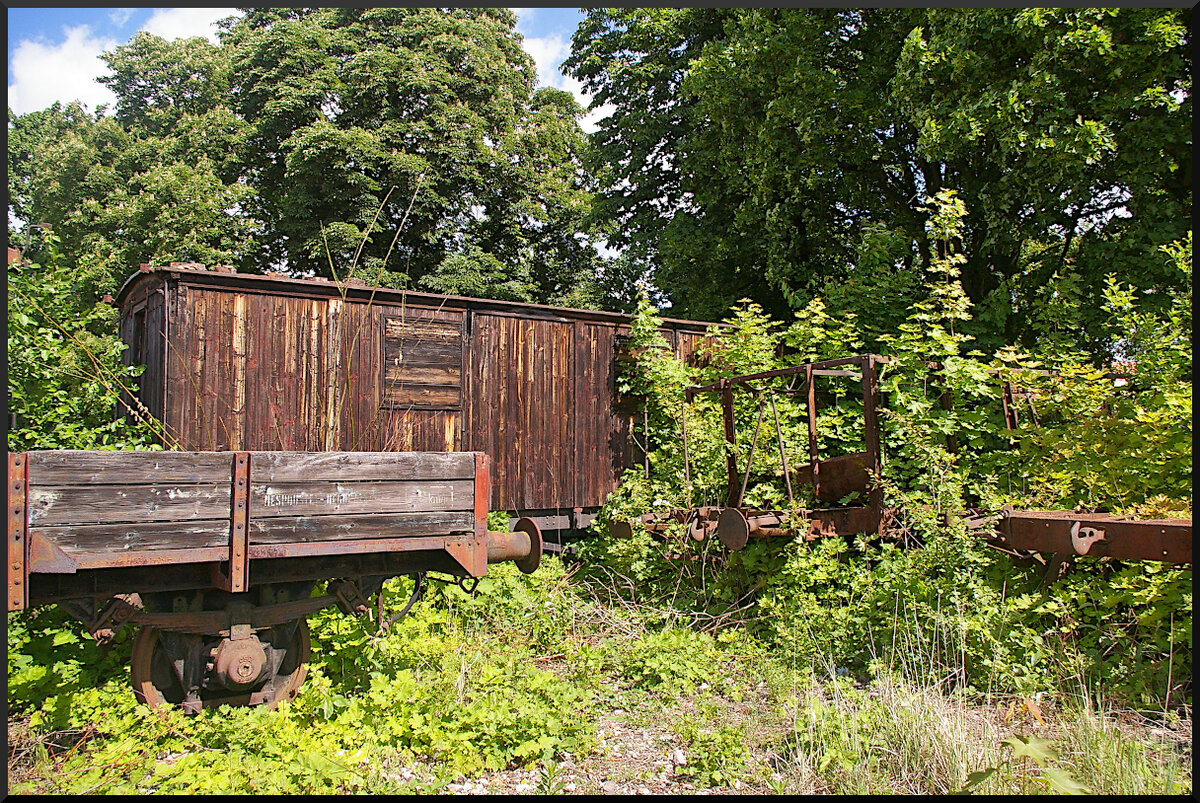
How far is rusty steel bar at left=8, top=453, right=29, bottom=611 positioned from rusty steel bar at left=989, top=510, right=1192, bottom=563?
579 cm

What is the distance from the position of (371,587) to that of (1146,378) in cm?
590

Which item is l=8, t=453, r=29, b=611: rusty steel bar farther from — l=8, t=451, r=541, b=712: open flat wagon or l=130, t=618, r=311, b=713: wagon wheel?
l=130, t=618, r=311, b=713: wagon wheel

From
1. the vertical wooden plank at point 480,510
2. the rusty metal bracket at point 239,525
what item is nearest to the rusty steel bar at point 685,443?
the vertical wooden plank at point 480,510

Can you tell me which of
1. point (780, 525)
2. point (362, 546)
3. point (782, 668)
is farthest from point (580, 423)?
point (362, 546)

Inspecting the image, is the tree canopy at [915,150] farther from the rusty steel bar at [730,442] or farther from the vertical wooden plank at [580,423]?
the vertical wooden plank at [580,423]

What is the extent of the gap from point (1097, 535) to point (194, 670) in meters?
5.59

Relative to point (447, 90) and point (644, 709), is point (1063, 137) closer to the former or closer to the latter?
point (644, 709)

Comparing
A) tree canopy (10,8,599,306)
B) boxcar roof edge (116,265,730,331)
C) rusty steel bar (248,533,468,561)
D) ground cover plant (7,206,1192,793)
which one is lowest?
ground cover plant (7,206,1192,793)

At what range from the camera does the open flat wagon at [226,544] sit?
3.66 metres

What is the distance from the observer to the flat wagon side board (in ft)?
11.8

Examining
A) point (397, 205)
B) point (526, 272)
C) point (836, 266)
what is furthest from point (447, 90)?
point (836, 266)

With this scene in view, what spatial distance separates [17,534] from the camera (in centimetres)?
352

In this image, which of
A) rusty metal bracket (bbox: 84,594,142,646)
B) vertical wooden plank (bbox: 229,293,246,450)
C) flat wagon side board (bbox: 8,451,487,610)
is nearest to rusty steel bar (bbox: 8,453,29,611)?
flat wagon side board (bbox: 8,451,487,610)

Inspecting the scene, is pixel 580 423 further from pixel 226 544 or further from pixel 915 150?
pixel 915 150
